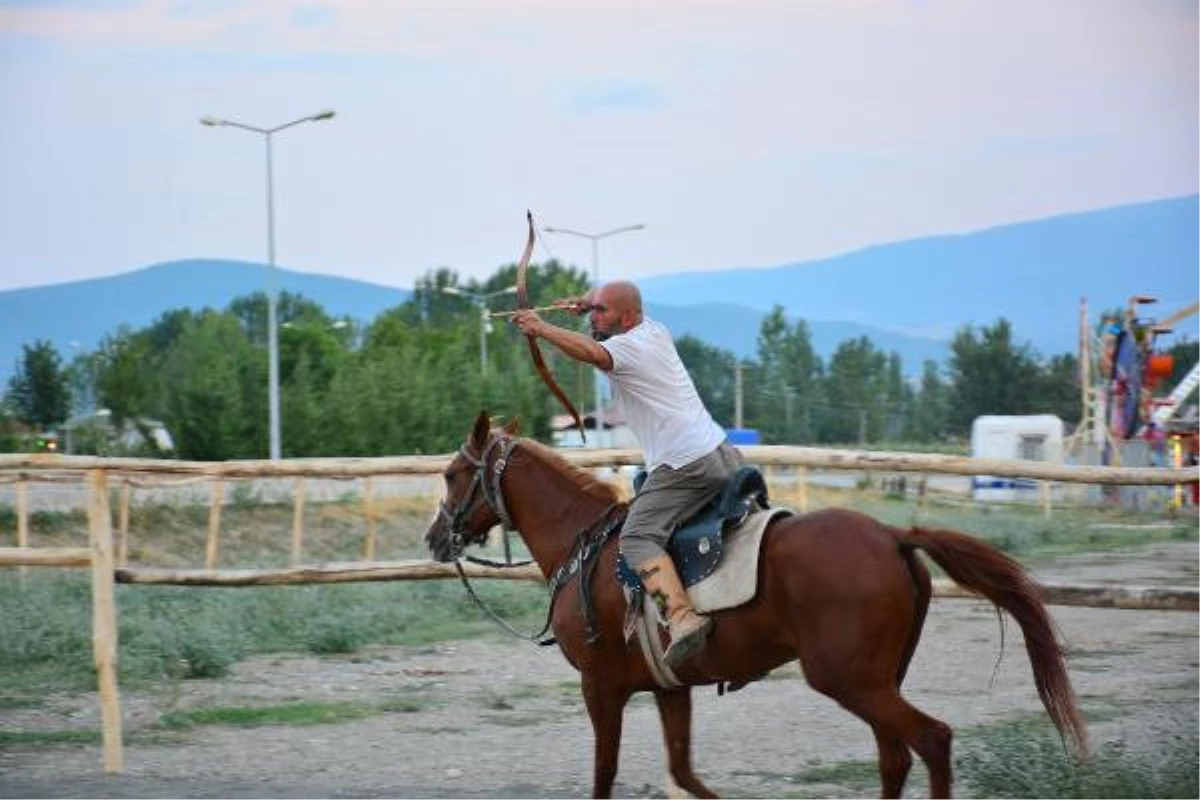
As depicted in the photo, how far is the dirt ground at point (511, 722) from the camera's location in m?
8.60

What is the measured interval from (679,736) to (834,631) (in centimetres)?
139

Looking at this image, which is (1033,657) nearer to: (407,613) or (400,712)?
(400,712)

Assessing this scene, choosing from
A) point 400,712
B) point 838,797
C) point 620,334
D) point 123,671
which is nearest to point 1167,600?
point 838,797

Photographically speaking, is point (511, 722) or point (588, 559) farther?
point (511, 722)

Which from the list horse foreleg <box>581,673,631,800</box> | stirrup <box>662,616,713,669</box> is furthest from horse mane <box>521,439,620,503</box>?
stirrup <box>662,616,713,669</box>

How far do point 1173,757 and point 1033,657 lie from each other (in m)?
1.44

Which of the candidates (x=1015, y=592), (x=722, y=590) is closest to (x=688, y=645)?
(x=722, y=590)

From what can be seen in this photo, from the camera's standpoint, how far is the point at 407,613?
1585cm

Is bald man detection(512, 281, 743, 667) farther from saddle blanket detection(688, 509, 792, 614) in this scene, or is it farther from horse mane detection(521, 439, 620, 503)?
horse mane detection(521, 439, 620, 503)

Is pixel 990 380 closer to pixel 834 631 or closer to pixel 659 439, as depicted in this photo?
pixel 659 439

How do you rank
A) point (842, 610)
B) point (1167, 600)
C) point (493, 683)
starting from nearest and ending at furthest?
1. point (842, 610)
2. point (1167, 600)
3. point (493, 683)

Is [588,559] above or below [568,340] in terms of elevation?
below

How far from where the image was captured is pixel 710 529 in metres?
7.07

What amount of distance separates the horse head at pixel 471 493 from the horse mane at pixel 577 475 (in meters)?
0.12
